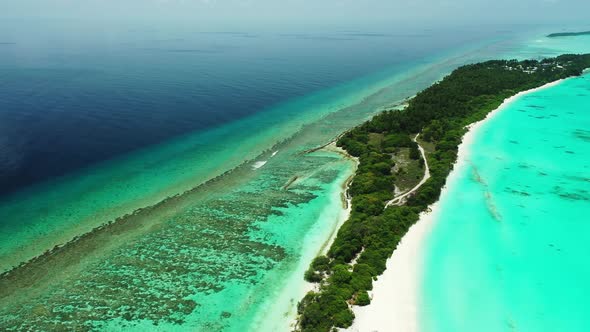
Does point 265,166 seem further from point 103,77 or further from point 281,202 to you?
point 103,77

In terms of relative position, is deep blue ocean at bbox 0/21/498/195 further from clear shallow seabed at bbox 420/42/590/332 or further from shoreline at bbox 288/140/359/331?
clear shallow seabed at bbox 420/42/590/332

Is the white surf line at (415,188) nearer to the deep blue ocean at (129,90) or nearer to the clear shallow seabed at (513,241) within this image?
the clear shallow seabed at (513,241)

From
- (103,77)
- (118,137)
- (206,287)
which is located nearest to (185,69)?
(103,77)

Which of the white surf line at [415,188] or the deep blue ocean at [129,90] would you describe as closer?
the white surf line at [415,188]

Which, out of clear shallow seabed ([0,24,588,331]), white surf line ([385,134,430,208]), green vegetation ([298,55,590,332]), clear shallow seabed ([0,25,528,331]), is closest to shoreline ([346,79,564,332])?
green vegetation ([298,55,590,332])

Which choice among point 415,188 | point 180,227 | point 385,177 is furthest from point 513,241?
point 180,227

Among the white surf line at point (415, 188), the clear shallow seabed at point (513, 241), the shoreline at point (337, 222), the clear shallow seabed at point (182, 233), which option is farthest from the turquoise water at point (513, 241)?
the clear shallow seabed at point (182, 233)
